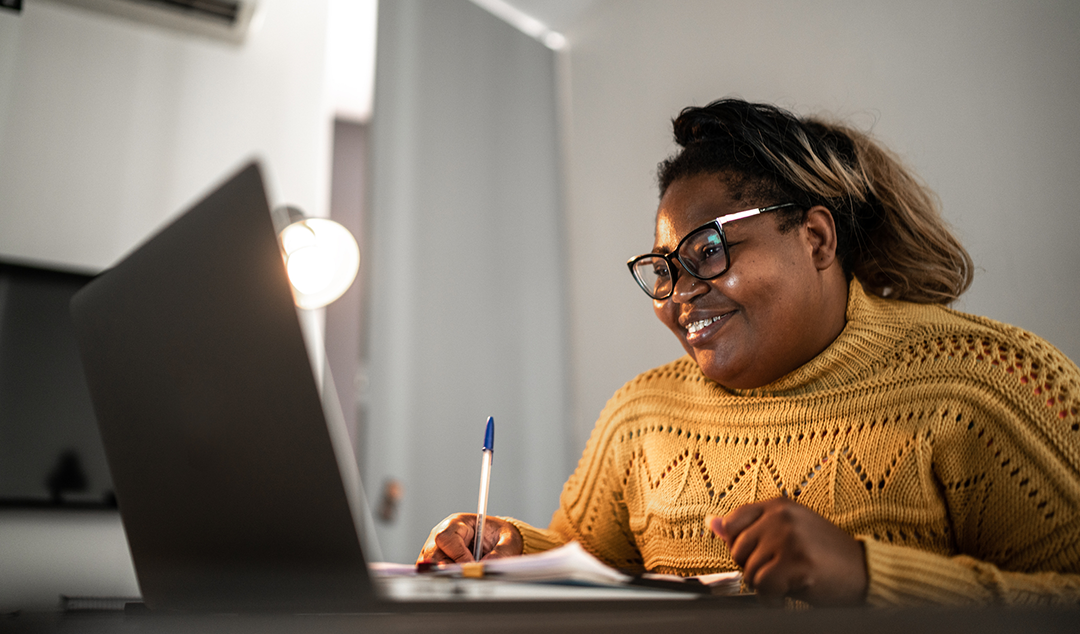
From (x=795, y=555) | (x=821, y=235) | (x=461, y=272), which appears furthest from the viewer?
(x=461, y=272)

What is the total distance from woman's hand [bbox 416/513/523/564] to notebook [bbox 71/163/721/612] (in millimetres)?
420

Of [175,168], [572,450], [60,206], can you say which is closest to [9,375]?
[60,206]

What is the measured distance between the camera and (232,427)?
1.41 feet

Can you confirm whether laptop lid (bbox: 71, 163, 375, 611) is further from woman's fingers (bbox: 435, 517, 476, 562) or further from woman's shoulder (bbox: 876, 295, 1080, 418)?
woman's shoulder (bbox: 876, 295, 1080, 418)

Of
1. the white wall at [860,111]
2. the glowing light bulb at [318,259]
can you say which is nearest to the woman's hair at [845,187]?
the white wall at [860,111]

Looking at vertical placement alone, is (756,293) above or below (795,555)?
above

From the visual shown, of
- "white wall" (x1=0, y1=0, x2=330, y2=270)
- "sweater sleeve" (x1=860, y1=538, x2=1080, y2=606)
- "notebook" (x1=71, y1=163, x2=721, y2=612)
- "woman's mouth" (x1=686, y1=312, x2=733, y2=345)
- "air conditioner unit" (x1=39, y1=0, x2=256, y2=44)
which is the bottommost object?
"sweater sleeve" (x1=860, y1=538, x2=1080, y2=606)

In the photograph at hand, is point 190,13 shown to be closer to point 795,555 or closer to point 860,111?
point 860,111

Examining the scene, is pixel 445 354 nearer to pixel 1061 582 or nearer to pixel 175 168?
pixel 175 168

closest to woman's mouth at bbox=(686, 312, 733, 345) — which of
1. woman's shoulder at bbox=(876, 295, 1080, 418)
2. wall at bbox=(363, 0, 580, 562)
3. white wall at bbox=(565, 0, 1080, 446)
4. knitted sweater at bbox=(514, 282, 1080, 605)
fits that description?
knitted sweater at bbox=(514, 282, 1080, 605)

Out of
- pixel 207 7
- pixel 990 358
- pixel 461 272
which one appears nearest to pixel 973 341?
pixel 990 358

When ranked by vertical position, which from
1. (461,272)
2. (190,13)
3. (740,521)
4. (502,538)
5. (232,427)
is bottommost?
(502,538)

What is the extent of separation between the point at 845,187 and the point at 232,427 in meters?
1.01

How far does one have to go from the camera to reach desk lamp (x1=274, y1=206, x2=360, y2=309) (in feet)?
5.01
